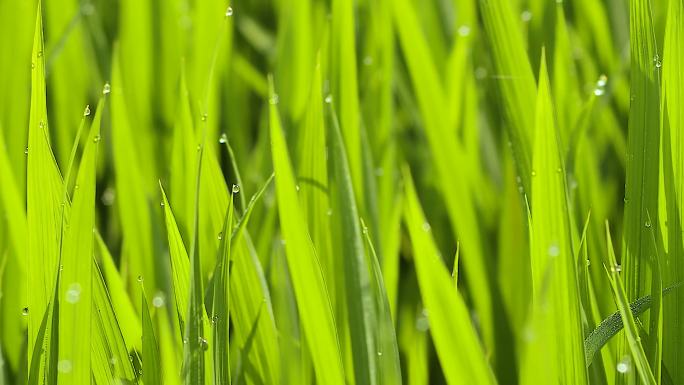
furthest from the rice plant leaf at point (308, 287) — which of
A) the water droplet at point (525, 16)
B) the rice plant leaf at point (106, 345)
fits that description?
the water droplet at point (525, 16)

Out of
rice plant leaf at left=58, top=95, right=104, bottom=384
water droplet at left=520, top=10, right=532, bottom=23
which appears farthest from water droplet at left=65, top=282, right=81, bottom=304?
water droplet at left=520, top=10, right=532, bottom=23

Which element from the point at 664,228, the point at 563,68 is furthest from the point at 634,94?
the point at 563,68

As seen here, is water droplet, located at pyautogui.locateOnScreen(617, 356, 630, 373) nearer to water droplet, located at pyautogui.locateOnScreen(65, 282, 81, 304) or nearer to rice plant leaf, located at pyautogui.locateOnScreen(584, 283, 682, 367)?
rice plant leaf, located at pyautogui.locateOnScreen(584, 283, 682, 367)

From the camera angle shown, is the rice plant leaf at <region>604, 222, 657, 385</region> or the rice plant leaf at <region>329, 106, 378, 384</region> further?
the rice plant leaf at <region>329, 106, 378, 384</region>

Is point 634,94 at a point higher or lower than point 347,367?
higher

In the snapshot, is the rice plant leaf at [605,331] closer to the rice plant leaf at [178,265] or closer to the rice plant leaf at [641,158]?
the rice plant leaf at [641,158]

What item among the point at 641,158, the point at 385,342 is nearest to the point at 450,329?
the point at 385,342

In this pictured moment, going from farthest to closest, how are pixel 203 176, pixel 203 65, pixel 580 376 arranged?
pixel 203 65, pixel 203 176, pixel 580 376

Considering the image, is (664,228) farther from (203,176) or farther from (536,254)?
(203,176)
